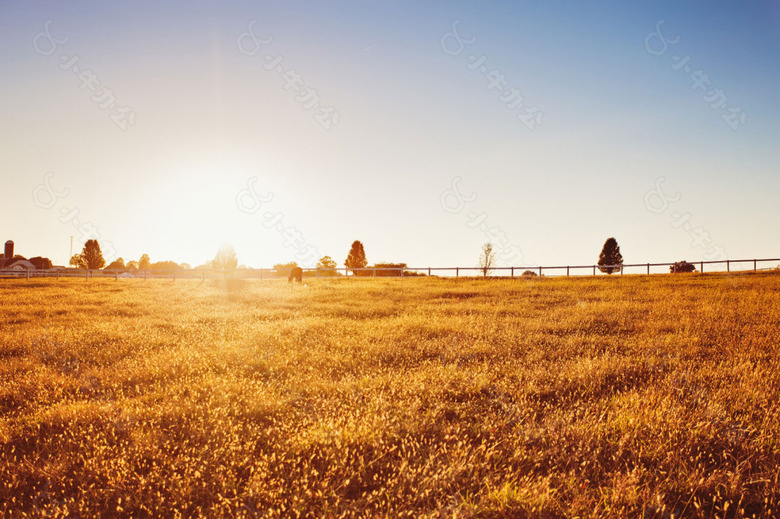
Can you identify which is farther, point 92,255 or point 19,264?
point 92,255

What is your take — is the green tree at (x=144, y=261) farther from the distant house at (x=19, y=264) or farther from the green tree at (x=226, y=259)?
the green tree at (x=226, y=259)

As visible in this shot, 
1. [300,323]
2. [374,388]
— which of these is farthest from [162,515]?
[300,323]

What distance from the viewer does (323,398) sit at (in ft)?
16.5

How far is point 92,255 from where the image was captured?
10306 cm

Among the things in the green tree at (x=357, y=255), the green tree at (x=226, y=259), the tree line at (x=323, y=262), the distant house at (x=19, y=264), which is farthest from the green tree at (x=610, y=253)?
the distant house at (x=19, y=264)

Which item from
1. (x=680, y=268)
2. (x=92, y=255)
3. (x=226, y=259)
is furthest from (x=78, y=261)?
(x=680, y=268)

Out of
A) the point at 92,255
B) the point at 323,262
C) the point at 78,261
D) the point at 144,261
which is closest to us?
the point at 323,262

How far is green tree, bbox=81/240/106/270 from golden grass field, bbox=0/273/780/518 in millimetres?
117441

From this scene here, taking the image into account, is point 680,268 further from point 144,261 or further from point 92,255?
point 144,261

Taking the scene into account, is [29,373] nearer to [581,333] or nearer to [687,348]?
[581,333]

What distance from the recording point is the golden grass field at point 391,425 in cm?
302

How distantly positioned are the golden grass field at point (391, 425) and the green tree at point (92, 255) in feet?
385

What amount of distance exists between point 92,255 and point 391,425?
126 m

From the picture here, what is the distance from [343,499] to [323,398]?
6.69 ft
